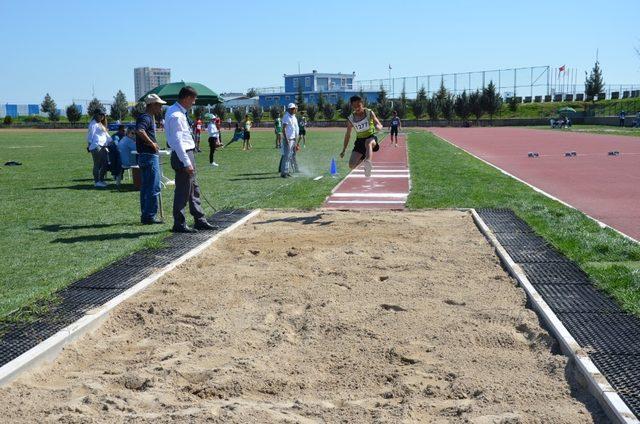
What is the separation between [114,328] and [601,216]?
8.54m

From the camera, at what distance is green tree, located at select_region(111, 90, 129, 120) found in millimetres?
95938

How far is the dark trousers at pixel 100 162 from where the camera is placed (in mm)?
17031

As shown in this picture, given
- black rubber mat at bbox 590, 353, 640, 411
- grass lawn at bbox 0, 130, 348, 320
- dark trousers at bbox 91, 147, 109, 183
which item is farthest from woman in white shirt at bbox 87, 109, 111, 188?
black rubber mat at bbox 590, 353, 640, 411

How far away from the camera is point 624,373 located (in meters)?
4.59

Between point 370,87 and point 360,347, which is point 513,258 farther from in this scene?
point 370,87

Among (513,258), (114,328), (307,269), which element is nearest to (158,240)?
(307,269)

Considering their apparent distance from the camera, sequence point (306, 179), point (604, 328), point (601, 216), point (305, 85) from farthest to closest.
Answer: point (305, 85)
point (306, 179)
point (601, 216)
point (604, 328)

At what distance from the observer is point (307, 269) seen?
771 centimetres

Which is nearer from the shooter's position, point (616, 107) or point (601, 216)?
point (601, 216)

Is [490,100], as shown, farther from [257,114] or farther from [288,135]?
[288,135]

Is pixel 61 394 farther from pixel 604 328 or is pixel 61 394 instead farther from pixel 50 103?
pixel 50 103

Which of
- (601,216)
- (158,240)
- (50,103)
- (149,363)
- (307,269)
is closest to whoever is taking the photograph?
(149,363)

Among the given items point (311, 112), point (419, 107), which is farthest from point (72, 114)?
point (419, 107)

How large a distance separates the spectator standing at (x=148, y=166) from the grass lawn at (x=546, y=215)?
4345 mm
